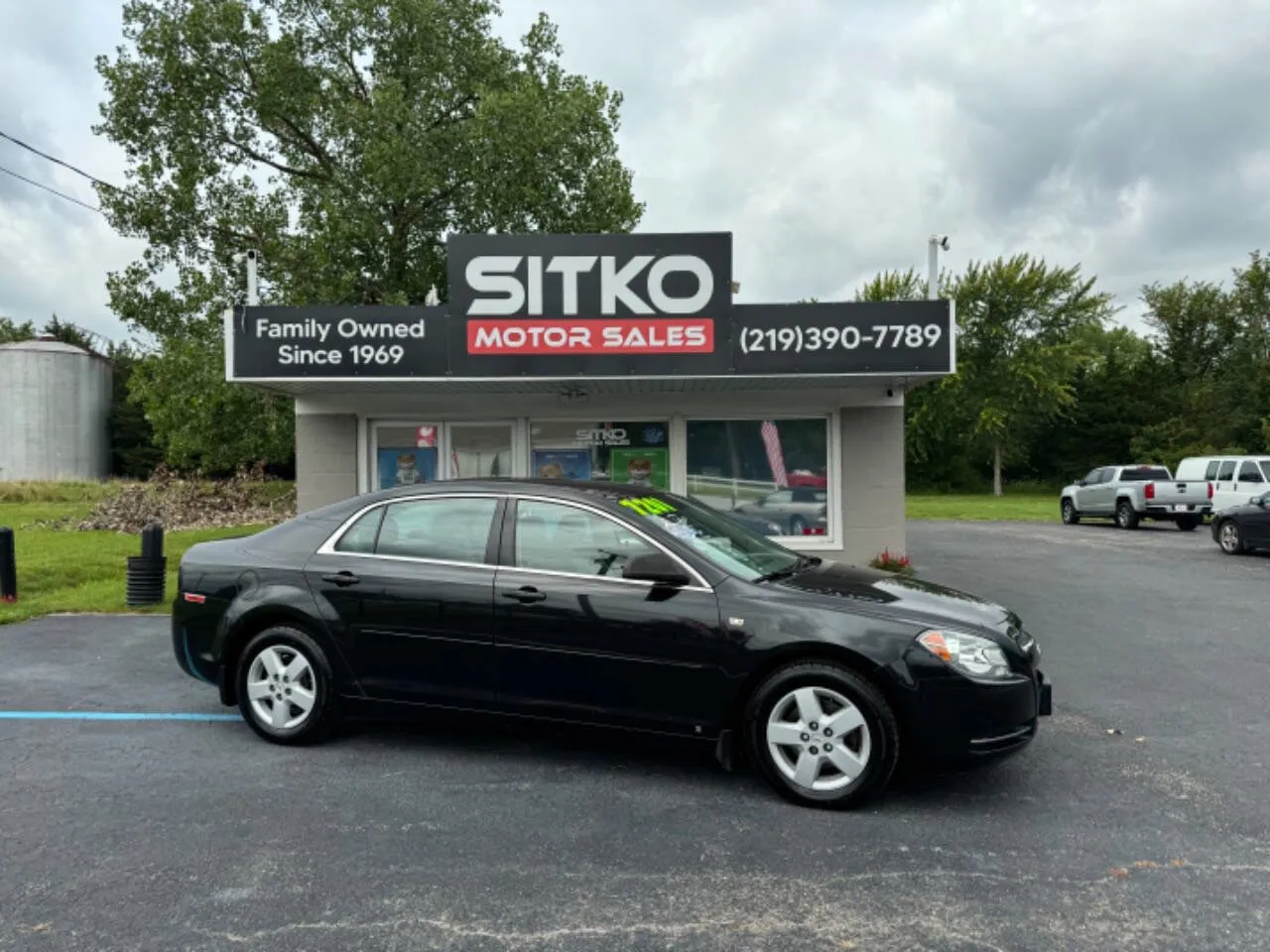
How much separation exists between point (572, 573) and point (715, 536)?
88 centimetres

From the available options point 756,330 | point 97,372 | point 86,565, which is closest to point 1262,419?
point 756,330

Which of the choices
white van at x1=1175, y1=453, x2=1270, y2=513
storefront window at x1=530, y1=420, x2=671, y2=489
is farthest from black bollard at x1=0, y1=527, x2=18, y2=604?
white van at x1=1175, y1=453, x2=1270, y2=513

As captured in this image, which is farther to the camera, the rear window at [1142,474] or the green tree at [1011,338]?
the green tree at [1011,338]

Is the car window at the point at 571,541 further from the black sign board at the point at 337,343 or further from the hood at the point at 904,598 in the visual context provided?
the black sign board at the point at 337,343

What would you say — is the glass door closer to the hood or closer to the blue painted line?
the blue painted line

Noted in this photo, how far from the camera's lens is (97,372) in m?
50.2

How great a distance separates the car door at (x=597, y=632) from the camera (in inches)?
175

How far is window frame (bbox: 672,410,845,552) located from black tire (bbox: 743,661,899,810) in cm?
720

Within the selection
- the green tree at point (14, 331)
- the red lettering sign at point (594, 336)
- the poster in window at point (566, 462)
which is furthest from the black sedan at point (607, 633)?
the green tree at point (14, 331)

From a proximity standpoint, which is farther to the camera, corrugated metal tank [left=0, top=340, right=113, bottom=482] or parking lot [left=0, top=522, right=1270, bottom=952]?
corrugated metal tank [left=0, top=340, right=113, bottom=482]

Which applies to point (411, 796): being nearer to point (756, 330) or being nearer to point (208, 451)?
point (756, 330)

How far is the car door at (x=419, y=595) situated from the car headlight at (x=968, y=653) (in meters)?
2.18

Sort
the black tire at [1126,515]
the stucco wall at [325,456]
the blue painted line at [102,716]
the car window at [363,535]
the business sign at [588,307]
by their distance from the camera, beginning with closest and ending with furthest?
the car window at [363,535] < the blue painted line at [102,716] < the business sign at [588,307] < the stucco wall at [325,456] < the black tire at [1126,515]

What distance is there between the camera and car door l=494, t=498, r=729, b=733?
14.6 ft
